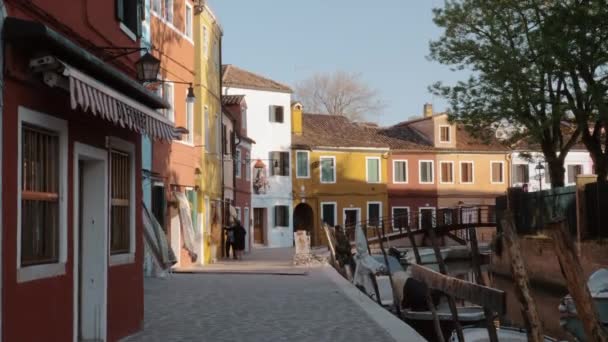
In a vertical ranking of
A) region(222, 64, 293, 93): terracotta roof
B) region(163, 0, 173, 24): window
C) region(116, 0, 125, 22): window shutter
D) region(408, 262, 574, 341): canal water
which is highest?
region(222, 64, 293, 93): terracotta roof

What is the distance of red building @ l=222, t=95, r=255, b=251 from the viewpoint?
138 feet

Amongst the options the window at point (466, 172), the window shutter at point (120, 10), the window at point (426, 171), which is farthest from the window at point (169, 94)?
the window at point (466, 172)

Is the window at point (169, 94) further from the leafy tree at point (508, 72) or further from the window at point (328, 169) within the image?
the window at point (328, 169)

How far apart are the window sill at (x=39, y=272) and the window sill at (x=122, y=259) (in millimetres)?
1863

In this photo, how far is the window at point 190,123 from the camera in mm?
28447

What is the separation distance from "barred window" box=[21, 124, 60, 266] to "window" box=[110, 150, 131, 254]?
203cm

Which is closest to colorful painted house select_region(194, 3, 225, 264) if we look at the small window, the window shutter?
the small window

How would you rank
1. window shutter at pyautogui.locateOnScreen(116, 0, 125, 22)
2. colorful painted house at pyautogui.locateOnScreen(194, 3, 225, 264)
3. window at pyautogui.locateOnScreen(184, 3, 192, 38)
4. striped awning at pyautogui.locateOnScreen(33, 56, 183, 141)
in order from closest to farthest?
striped awning at pyautogui.locateOnScreen(33, 56, 183, 141), window shutter at pyautogui.locateOnScreen(116, 0, 125, 22), window at pyautogui.locateOnScreen(184, 3, 192, 38), colorful painted house at pyautogui.locateOnScreen(194, 3, 225, 264)

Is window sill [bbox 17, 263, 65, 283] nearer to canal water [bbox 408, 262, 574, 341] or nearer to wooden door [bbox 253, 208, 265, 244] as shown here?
canal water [bbox 408, 262, 574, 341]

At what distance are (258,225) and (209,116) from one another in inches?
843

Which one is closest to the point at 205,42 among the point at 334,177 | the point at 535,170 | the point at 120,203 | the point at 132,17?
the point at 132,17

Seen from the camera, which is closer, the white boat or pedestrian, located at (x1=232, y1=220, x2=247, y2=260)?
the white boat

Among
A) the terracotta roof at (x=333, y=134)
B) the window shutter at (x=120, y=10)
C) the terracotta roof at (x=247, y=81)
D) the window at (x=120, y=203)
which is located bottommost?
the window at (x=120, y=203)

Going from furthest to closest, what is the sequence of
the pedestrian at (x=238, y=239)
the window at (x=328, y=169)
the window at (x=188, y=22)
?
1. the window at (x=328, y=169)
2. the pedestrian at (x=238, y=239)
3. the window at (x=188, y=22)
